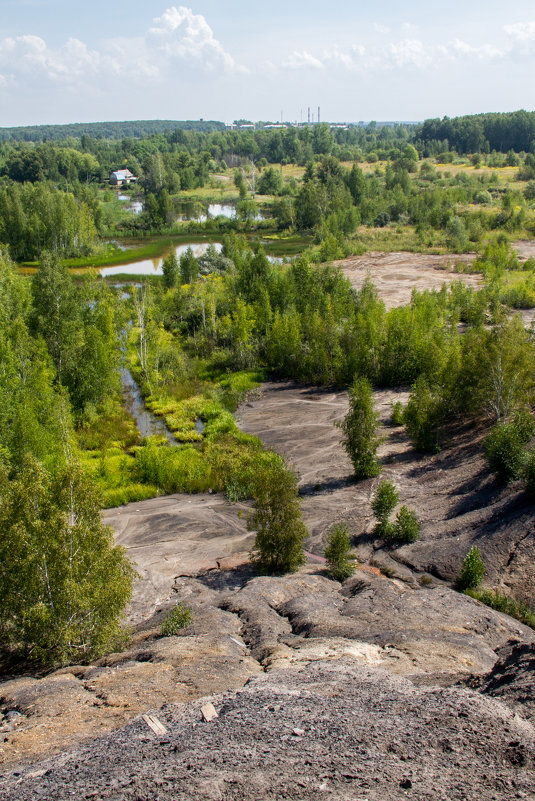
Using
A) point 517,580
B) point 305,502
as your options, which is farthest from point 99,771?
point 305,502

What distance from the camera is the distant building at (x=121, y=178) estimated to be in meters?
177

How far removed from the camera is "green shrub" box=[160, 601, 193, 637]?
1967 centimetres

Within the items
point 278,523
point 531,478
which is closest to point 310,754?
point 278,523

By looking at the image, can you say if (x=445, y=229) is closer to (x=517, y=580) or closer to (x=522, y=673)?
(x=517, y=580)

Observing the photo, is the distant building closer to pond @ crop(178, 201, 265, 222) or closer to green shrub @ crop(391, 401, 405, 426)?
pond @ crop(178, 201, 265, 222)

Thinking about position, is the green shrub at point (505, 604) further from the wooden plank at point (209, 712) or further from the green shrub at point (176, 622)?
the wooden plank at point (209, 712)

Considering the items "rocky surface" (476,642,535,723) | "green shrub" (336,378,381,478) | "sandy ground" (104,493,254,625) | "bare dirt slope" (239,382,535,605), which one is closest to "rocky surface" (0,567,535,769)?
"rocky surface" (476,642,535,723)

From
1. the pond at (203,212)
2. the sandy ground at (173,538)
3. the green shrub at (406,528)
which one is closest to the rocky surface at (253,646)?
the sandy ground at (173,538)

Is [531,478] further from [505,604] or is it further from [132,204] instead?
[132,204]

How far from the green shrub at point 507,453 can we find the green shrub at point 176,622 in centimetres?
1666

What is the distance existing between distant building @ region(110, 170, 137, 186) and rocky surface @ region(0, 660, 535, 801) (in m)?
183

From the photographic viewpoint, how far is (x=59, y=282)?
1721 inches

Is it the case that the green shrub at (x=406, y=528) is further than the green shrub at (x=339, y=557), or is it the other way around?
the green shrub at (x=406, y=528)

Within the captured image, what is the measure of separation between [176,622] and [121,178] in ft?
585
